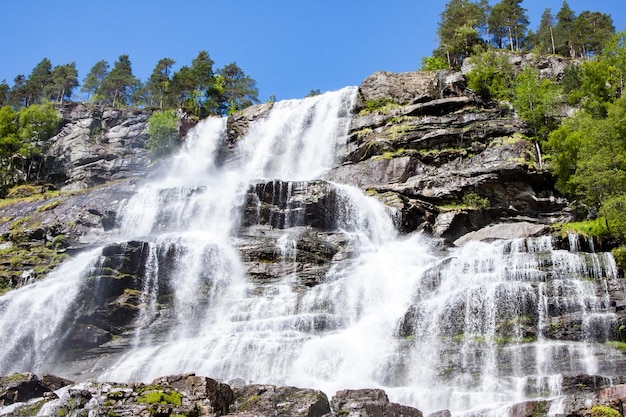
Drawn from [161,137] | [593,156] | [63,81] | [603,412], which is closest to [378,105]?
[161,137]

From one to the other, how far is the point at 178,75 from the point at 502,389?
58512 millimetres

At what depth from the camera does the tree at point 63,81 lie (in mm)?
80000

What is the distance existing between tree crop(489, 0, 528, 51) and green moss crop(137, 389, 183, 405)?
62506mm

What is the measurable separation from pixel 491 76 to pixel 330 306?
34.4 meters

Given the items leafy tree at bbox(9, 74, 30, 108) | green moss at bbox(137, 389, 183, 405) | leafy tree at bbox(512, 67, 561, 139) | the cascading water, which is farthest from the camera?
leafy tree at bbox(9, 74, 30, 108)

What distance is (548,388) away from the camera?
1720 cm

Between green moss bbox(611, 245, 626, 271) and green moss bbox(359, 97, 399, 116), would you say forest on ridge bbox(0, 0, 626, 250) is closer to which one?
green moss bbox(611, 245, 626, 271)

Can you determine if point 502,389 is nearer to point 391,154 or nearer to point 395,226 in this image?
point 395,226

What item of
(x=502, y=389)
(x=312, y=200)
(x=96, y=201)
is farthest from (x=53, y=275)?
(x=502, y=389)

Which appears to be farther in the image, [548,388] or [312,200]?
[312,200]

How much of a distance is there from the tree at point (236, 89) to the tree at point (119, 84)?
14855 mm

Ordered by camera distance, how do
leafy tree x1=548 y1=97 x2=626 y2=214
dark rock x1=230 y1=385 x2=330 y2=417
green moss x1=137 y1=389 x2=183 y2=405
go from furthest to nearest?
1. leafy tree x1=548 y1=97 x2=626 y2=214
2. dark rock x1=230 y1=385 x2=330 y2=417
3. green moss x1=137 y1=389 x2=183 y2=405

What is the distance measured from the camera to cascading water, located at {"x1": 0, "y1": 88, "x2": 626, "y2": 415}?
19.8m

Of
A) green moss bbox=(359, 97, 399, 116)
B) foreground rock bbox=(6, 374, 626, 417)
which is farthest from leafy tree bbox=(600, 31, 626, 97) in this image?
foreground rock bbox=(6, 374, 626, 417)
